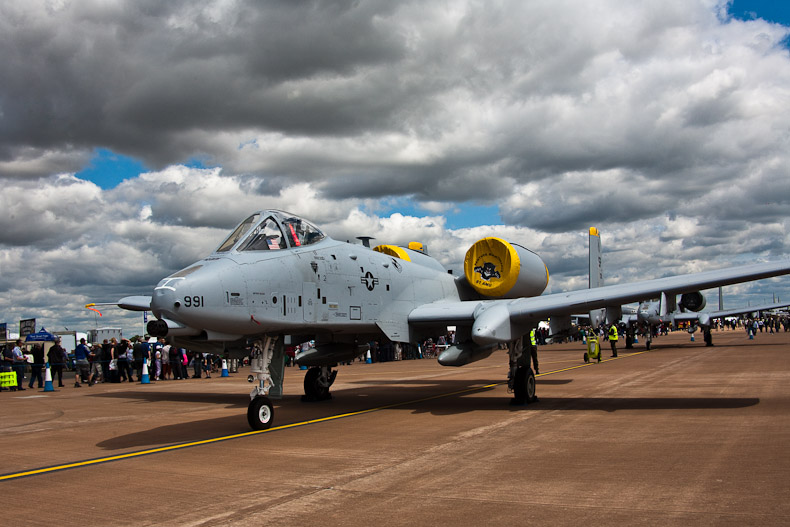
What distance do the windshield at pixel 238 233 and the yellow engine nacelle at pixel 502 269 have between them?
6.21m

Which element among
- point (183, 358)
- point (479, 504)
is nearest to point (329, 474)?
point (479, 504)

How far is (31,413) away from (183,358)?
1449 cm

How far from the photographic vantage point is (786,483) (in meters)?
5.62

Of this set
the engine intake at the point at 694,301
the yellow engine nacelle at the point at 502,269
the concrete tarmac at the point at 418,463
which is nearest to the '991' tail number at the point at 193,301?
the concrete tarmac at the point at 418,463

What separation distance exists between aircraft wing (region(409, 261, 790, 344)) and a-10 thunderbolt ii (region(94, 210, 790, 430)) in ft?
0.08

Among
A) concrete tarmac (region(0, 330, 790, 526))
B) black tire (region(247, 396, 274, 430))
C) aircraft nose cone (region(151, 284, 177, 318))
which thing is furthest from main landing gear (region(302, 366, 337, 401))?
aircraft nose cone (region(151, 284, 177, 318))

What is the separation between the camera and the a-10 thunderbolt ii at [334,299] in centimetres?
965

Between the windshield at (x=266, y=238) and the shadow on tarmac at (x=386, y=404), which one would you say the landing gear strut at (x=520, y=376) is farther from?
the windshield at (x=266, y=238)

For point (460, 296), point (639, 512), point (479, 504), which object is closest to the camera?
point (639, 512)

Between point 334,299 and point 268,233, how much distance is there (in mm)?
1881

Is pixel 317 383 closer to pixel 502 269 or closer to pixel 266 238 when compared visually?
pixel 266 238

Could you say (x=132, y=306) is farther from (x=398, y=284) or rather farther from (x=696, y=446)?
(x=696, y=446)

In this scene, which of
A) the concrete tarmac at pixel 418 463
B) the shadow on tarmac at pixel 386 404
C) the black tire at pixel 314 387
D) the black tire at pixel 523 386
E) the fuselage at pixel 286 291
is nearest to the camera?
the concrete tarmac at pixel 418 463

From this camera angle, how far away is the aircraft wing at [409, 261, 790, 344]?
11.5 meters
